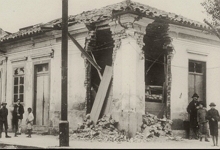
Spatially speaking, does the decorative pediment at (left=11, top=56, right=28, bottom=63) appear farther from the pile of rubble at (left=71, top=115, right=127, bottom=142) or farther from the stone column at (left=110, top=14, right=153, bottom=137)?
the stone column at (left=110, top=14, right=153, bottom=137)

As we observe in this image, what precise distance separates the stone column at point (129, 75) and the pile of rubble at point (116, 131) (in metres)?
0.24

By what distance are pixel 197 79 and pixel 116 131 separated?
4.74 m

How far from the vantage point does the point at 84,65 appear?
16.0m

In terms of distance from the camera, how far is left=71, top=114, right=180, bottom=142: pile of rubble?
13.7 meters

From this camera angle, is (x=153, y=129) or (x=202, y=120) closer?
(x=153, y=129)

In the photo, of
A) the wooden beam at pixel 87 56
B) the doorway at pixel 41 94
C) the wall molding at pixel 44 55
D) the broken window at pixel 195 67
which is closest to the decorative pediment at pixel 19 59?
the wall molding at pixel 44 55

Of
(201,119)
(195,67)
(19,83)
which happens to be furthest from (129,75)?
(19,83)

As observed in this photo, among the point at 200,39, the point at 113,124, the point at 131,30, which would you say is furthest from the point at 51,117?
the point at 200,39

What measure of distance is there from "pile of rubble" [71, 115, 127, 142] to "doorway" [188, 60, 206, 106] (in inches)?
157

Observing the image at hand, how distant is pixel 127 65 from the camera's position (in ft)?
46.2

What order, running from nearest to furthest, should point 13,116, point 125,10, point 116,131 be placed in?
point 125,10, point 116,131, point 13,116

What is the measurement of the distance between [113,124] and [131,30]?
3202mm


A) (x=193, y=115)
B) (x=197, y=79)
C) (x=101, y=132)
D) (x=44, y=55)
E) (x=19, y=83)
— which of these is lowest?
(x=101, y=132)

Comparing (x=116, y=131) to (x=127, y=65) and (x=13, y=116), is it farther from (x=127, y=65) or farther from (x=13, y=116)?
(x=13, y=116)
